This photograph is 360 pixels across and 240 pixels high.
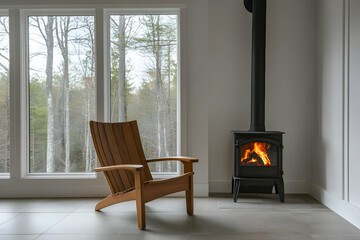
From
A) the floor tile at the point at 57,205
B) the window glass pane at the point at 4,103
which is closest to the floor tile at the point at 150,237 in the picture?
the floor tile at the point at 57,205

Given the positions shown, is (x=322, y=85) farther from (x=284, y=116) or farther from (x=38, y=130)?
(x=38, y=130)

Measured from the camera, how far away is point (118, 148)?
3.19 meters

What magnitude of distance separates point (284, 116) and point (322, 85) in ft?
1.94

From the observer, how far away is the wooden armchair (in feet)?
8.67

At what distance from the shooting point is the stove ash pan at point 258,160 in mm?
3432

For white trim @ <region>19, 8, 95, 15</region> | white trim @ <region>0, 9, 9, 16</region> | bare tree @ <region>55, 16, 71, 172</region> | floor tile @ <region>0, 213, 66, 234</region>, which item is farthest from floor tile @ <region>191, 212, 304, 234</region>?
white trim @ <region>0, 9, 9, 16</region>

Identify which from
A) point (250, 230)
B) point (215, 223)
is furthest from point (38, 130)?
point (250, 230)

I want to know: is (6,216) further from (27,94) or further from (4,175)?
(27,94)

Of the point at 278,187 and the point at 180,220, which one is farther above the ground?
the point at 278,187

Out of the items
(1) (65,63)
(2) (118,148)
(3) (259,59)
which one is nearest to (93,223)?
(2) (118,148)

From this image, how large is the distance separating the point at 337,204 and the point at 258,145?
0.98 m

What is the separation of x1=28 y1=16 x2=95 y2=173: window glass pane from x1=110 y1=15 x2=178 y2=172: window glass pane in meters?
0.33

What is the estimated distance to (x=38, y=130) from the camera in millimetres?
3906

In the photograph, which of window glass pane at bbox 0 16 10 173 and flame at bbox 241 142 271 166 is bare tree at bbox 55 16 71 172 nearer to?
window glass pane at bbox 0 16 10 173
